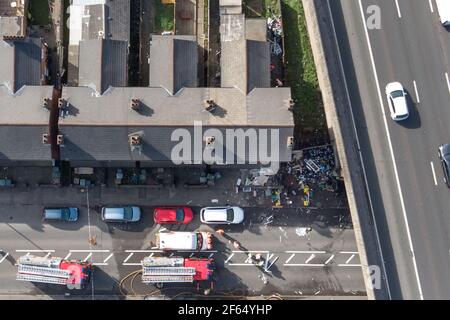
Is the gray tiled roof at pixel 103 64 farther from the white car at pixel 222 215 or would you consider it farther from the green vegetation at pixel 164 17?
the white car at pixel 222 215

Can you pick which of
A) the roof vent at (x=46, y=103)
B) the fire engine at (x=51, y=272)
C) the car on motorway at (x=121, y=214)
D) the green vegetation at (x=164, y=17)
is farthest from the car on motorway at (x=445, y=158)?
the roof vent at (x=46, y=103)

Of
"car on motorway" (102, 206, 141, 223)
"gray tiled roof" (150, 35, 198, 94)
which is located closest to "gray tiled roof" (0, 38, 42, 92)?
"gray tiled roof" (150, 35, 198, 94)

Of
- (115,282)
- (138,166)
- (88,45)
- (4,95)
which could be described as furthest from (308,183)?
(4,95)

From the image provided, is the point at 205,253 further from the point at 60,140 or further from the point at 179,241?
the point at 60,140

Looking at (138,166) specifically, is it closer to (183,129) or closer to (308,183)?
(183,129)

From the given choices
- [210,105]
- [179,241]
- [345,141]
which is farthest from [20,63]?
[345,141]

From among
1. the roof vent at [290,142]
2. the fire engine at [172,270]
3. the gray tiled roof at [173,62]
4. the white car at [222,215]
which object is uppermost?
the gray tiled roof at [173,62]
